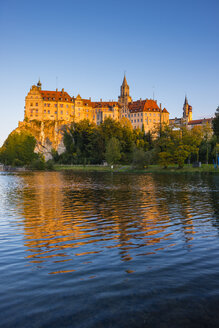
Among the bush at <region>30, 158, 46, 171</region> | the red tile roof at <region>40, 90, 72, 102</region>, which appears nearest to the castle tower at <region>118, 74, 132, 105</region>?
the red tile roof at <region>40, 90, 72, 102</region>

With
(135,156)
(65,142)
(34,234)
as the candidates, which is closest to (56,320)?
(34,234)

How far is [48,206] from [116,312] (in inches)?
640

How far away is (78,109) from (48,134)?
81.7ft

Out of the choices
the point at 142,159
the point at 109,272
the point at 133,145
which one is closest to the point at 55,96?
the point at 133,145

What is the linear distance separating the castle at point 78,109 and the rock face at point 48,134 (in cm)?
364

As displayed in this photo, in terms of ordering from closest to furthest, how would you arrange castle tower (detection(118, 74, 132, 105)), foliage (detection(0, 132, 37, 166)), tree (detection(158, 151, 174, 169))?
tree (detection(158, 151, 174, 169)) → foliage (detection(0, 132, 37, 166)) → castle tower (detection(118, 74, 132, 105))

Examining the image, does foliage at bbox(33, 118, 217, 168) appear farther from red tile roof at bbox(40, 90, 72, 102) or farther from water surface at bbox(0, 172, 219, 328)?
water surface at bbox(0, 172, 219, 328)

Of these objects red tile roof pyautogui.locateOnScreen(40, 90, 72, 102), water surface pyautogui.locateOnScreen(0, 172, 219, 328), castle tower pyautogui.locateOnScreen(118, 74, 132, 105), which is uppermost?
castle tower pyautogui.locateOnScreen(118, 74, 132, 105)

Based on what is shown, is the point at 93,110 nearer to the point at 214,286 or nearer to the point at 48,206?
the point at 48,206

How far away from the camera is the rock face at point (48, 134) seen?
479ft

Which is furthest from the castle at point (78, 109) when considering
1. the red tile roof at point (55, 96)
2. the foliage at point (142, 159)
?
the foliage at point (142, 159)

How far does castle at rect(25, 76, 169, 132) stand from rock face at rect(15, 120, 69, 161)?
11.9 feet

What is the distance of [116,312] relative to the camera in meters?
6.12

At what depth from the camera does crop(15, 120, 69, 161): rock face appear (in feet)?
479
